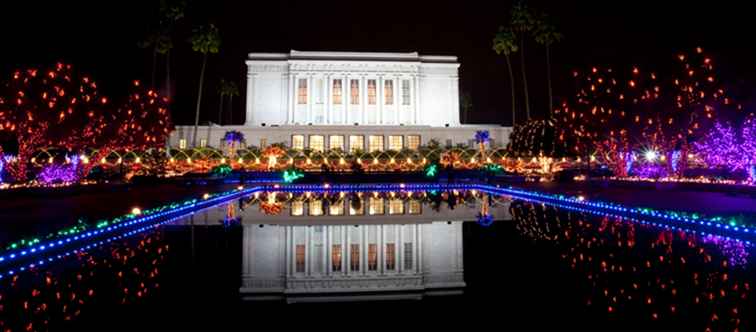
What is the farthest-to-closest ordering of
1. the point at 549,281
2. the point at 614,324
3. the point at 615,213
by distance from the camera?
the point at 615,213
the point at 549,281
the point at 614,324

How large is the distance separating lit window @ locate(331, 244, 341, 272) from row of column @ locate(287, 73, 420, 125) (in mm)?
45666

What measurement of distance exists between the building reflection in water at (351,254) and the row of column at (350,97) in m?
40.8

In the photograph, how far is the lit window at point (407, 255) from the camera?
6643mm

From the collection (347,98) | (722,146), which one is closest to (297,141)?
(347,98)

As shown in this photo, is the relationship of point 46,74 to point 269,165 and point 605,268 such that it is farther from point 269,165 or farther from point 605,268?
point 605,268

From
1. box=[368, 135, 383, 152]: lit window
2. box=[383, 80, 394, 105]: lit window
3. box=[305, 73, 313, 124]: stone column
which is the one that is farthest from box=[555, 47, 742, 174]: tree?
box=[305, 73, 313, 124]: stone column

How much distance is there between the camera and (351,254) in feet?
24.7

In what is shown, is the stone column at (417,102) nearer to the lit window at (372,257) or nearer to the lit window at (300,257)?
the lit window at (372,257)

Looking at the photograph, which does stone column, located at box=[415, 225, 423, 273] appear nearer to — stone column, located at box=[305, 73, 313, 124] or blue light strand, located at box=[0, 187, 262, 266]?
blue light strand, located at box=[0, 187, 262, 266]

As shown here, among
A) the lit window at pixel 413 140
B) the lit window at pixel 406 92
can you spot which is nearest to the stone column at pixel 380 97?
the lit window at pixel 406 92

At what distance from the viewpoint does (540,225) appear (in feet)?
33.6

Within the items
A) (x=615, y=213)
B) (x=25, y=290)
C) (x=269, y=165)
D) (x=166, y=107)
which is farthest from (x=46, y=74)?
(x=615, y=213)

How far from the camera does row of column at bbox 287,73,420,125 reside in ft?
175

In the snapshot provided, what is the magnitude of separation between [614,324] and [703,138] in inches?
874
